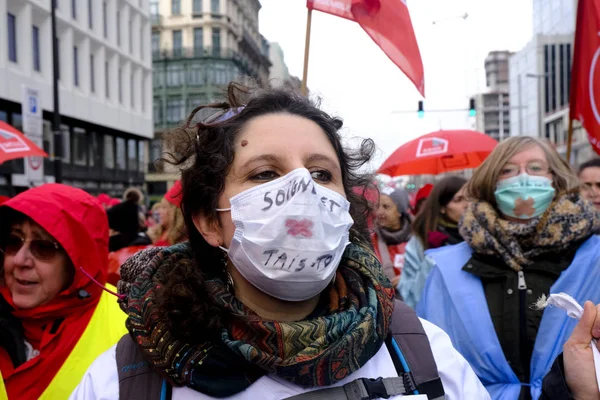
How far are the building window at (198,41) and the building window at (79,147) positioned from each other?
31395 millimetres

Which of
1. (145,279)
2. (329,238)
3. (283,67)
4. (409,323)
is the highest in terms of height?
(283,67)

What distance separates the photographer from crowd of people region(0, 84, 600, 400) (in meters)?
1.60

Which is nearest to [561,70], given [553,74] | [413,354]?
[553,74]

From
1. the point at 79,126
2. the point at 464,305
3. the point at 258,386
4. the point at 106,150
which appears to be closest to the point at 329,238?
the point at 258,386

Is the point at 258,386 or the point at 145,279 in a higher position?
the point at 145,279

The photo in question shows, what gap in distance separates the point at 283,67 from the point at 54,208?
9562 centimetres

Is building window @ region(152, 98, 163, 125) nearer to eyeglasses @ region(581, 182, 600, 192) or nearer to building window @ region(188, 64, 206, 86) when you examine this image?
building window @ region(188, 64, 206, 86)

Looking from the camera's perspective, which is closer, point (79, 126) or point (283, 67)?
point (79, 126)

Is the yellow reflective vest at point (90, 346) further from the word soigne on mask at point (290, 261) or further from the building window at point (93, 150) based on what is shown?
the building window at point (93, 150)

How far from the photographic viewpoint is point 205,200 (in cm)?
188

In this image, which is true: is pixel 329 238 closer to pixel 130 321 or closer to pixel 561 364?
pixel 130 321

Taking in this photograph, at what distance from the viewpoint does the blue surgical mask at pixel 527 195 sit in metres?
2.87

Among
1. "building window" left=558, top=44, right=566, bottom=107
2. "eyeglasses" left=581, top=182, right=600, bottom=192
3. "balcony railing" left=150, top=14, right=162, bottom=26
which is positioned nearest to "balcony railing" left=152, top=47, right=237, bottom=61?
"balcony railing" left=150, top=14, right=162, bottom=26

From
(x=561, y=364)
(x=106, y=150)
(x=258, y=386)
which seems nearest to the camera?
(x=258, y=386)
